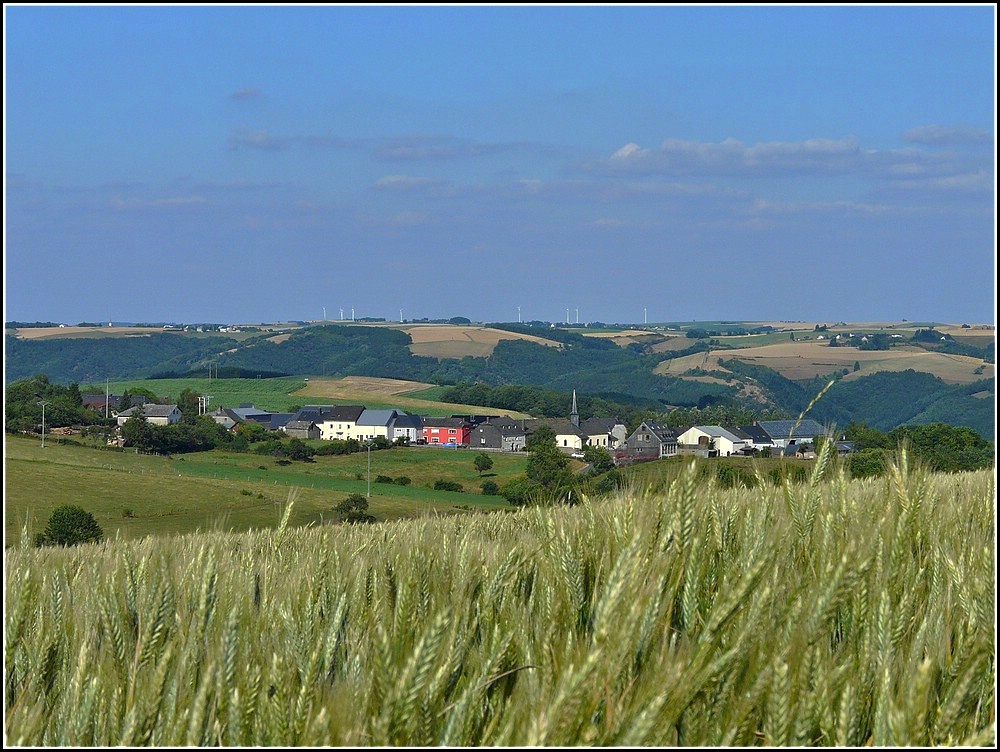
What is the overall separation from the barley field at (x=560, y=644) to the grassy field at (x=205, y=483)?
2450 millimetres

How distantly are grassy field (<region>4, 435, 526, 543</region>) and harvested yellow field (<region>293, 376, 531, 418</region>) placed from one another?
2362cm

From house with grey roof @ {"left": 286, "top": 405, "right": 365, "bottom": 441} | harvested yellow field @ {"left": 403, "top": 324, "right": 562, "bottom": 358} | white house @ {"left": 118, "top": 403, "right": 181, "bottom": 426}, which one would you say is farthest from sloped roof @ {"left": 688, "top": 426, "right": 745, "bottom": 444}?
harvested yellow field @ {"left": 403, "top": 324, "right": 562, "bottom": 358}

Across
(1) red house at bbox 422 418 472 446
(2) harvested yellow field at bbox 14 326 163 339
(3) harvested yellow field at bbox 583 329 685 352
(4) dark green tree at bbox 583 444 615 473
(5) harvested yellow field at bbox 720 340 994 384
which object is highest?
(3) harvested yellow field at bbox 583 329 685 352

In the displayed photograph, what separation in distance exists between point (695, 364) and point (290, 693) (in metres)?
110

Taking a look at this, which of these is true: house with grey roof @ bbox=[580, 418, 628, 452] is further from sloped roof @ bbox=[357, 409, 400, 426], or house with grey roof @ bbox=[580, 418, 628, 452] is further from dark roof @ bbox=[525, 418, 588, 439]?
sloped roof @ bbox=[357, 409, 400, 426]

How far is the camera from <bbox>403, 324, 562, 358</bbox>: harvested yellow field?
429 feet

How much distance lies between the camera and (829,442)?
3441mm

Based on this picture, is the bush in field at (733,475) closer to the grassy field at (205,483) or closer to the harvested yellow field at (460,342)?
the grassy field at (205,483)

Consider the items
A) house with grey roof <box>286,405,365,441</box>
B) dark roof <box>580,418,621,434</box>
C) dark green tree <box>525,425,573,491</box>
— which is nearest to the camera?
dark green tree <box>525,425,573,491</box>

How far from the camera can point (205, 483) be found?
37125 mm

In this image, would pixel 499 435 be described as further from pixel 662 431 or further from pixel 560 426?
pixel 662 431

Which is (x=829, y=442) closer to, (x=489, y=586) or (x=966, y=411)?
(x=489, y=586)

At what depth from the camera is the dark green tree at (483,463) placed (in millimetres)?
47963

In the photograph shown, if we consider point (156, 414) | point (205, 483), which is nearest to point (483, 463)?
point (205, 483)
